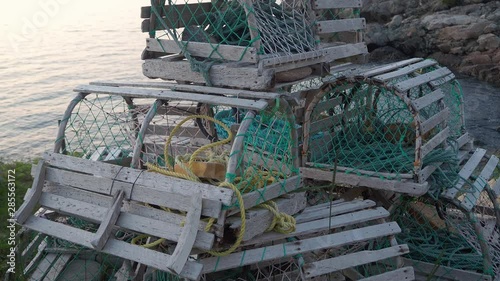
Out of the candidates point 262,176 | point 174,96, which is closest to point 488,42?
point 262,176

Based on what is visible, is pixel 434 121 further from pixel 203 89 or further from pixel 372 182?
pixel 203 89

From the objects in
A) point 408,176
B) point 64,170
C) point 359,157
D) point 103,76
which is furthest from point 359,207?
point 103,76

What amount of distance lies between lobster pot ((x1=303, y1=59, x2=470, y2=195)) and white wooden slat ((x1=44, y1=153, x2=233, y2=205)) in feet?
4.95

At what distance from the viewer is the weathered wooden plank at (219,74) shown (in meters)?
3.50

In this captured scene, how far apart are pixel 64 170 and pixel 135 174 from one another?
0.53 metres

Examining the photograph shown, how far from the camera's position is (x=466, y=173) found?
4.54m

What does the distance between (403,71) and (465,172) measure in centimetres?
88

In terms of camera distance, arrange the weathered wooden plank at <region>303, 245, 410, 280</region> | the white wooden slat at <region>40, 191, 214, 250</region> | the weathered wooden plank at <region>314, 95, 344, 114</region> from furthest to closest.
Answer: the weathered wooden plank at <region>314, 95, 344, 114</region>
the weathered wooden plank at <region>303, 245, 410, 280</region>
the white wooden slat at <region>40, 191, 214, 250</region>

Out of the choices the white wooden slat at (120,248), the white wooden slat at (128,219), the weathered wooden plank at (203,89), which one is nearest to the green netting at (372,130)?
the weathered wooden plank at (203,89)

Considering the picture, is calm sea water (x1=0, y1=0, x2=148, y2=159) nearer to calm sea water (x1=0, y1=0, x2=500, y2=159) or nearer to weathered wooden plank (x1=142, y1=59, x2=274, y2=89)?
calm sea water (x1=0, y1=0, x2=500, y2=159)

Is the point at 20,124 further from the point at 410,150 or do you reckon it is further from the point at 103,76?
the point at 410,150

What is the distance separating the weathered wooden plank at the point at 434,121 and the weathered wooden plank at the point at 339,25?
88cm

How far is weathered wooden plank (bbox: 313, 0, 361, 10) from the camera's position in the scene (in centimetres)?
412

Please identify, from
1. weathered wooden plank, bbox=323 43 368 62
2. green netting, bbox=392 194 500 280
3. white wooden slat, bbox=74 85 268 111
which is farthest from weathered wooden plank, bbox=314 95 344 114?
white wooden slat, bbox=74 85 268 111
